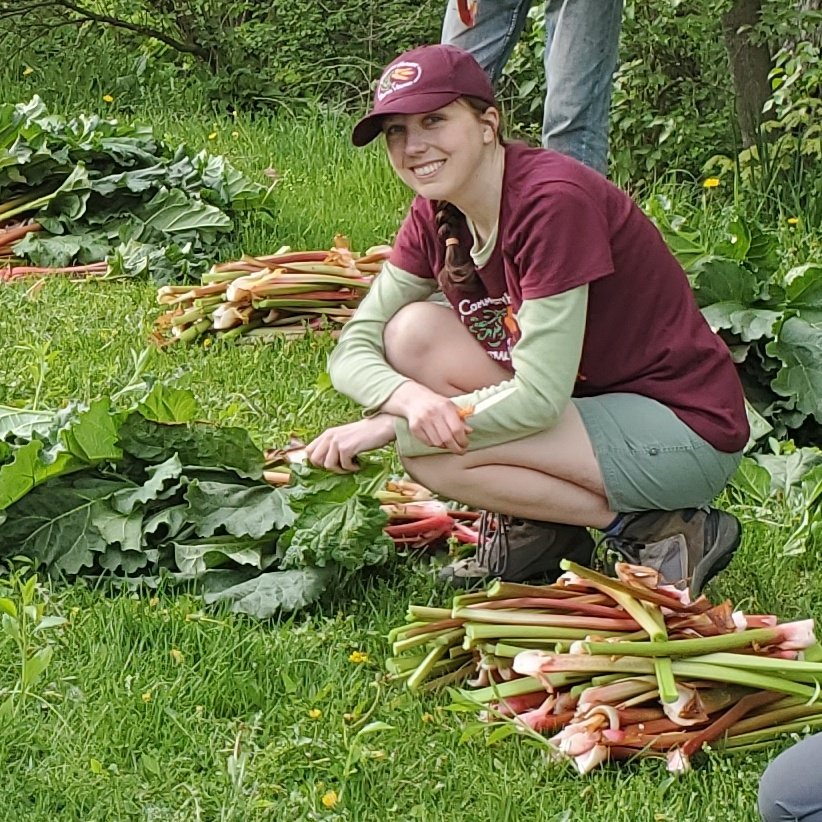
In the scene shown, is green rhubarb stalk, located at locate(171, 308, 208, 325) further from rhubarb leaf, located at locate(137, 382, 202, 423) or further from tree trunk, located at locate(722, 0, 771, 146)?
tree trunk, located at locate(722, 0, 771, 146)

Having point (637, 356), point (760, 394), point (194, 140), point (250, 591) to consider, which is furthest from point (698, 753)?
A: point (194, 140)

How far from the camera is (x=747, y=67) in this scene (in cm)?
645

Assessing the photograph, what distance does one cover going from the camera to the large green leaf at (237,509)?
A: 3.11 metres

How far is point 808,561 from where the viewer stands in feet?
10.7

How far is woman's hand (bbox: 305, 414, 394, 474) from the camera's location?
2896mm

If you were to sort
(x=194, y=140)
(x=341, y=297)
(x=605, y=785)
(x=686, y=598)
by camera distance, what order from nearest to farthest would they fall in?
1. (x=605, y=785)
2. (x=686, y=598)
3. (x=341, y=297)
4. (x=194, y=140)

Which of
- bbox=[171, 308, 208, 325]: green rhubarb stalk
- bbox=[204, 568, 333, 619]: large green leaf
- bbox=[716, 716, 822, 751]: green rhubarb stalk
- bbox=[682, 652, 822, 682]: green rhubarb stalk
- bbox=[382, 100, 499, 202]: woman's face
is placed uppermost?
bbox=[382, 100, 499, 202]: woman's face

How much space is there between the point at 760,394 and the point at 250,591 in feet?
5.02

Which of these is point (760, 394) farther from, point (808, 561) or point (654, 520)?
point (654, 520)

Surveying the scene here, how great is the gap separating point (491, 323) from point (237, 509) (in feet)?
2.22

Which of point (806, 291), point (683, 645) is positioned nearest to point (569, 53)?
point (806, 291)

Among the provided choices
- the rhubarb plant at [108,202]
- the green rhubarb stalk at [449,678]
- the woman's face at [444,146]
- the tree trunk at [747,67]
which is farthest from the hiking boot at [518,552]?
the tree trunk at [747,67]

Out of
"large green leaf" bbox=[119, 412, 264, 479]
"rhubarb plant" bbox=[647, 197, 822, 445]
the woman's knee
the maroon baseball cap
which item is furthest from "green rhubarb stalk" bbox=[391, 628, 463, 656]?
"rhubarb plant" bbox=[647, 197, 822, 445]

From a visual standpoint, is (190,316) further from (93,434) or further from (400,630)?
(400,630)
